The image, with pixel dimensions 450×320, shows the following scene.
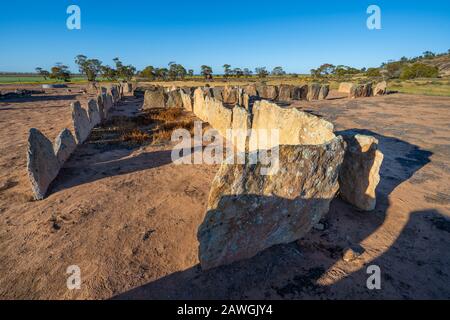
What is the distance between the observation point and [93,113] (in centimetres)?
1062

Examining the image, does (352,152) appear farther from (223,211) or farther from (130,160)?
(130,160)

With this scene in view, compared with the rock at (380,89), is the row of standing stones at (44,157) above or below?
below

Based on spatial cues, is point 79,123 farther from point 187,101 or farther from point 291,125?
point 187,101

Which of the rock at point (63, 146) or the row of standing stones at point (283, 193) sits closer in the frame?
the row of standing stones at point (283, 193)

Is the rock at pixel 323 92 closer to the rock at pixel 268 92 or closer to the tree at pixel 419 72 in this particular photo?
the rock at pixel 268 92

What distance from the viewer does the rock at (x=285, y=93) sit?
22.2 metres

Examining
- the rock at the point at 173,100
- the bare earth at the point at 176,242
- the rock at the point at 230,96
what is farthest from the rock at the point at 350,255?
the rock at the point at 230,96

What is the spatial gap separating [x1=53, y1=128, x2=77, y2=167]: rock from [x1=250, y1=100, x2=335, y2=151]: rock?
5594mm

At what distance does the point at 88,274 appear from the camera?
315 cm

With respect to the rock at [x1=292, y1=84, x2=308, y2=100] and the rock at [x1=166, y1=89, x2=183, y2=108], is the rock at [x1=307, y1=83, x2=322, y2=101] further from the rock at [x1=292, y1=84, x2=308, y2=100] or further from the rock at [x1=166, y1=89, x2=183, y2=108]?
the rock at [x1=166, y1=89, x2=183, y2=108]

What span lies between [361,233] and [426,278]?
3.22 ft

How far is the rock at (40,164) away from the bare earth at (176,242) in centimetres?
25

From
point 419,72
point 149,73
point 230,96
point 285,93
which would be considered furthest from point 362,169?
point 149,73
